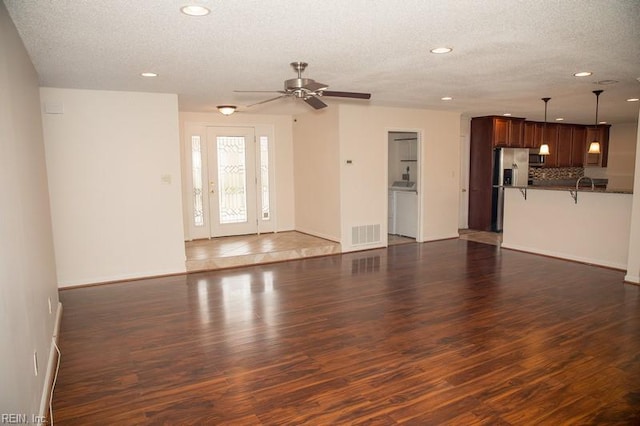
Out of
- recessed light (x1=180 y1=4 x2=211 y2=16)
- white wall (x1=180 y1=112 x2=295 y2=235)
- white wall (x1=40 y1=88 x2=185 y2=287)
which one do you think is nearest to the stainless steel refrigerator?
white wall (x1=180 y1=112 x2=295 y2=235)

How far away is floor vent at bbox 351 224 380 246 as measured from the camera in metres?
7.09

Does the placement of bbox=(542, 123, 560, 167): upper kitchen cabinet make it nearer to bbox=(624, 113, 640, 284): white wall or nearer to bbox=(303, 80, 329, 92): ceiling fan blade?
bbox=(624, 113, 640, 284): white wall

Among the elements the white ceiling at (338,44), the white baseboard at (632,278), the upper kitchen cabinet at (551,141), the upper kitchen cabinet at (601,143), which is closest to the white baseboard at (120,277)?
the white ceiling at (338,44)

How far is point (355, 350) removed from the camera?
131 inches

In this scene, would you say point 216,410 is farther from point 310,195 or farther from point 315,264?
point 310,195

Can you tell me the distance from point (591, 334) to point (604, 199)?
3036mm

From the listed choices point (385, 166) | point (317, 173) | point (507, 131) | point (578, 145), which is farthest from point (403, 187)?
point (578, 145)

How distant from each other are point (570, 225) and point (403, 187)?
119 inches

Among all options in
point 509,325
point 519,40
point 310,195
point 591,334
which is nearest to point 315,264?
point 310,195

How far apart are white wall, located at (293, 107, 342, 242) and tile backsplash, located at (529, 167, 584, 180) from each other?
5.54 metres

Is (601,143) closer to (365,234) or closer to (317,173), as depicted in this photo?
(365,234)

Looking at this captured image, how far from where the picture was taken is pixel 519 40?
10.8 feet

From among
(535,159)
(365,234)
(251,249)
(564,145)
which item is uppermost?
(564,145)

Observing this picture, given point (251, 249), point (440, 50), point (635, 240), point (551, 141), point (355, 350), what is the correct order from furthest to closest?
1. point (551, 141)
2. point (251, 249)
3. point (635, 240)
4. point (440, 50)
5. point (355, 350)
